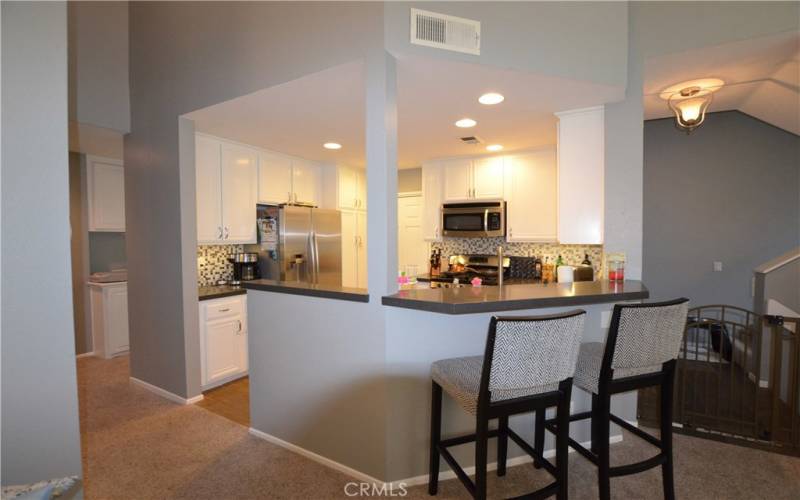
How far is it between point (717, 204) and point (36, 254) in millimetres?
5261

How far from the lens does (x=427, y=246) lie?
5.20 meters

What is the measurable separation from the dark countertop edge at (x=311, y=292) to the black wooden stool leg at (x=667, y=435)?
1.50 metres

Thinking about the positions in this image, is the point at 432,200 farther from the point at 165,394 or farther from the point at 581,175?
the point at 165,394

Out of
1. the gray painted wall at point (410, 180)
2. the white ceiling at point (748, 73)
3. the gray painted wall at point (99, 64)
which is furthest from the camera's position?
the gray painted wall at point (410, 180)

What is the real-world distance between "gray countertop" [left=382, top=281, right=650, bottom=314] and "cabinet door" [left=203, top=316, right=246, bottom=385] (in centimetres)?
208

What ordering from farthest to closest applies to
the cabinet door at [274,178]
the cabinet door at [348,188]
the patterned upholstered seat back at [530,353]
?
the cabinet door at [348,188]
the cabinet door at [274,178]
the patterned upholstered seat back at [530,353]

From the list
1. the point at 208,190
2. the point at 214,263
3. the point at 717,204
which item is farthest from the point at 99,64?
the point at 717,204

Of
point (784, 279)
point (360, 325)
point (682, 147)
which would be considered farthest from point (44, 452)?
point (682, 147)

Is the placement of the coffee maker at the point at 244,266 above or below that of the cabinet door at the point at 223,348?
above

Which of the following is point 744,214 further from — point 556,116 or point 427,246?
point 427,246

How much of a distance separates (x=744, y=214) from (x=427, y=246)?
11.0ft

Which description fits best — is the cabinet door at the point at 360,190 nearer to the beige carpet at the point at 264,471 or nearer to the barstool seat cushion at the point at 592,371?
the beige carpet at the point at 264,471

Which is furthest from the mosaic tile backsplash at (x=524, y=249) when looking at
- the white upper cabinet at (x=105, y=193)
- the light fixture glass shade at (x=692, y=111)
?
the white upper cabinet at (x=105, y=193)

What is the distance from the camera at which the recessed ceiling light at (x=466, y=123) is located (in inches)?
124
